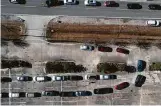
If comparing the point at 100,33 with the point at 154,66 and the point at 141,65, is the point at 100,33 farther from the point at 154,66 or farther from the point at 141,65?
the point at 154,66

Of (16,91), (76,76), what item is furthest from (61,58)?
(16,91)

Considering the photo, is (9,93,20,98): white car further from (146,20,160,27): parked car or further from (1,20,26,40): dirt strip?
(146,20,160,27): parked car

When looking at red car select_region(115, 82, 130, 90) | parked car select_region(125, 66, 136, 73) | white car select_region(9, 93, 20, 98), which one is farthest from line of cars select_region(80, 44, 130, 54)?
white car select_region(9, 93, 20, 98)

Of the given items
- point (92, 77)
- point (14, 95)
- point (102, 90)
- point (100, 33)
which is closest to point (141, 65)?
point (102, 90)

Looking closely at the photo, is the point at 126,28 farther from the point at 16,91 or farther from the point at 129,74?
the point at 16,91

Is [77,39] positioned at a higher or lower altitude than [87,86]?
higher

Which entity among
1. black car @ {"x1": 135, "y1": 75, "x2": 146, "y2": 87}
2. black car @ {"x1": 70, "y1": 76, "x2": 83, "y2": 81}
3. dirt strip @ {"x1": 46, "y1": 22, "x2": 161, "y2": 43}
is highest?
dirt strip @ {"x1": 46, "y1": 22, "x2": 161, "y2": 43}

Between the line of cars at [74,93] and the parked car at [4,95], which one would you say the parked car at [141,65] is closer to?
the line of cars at [74,93]
